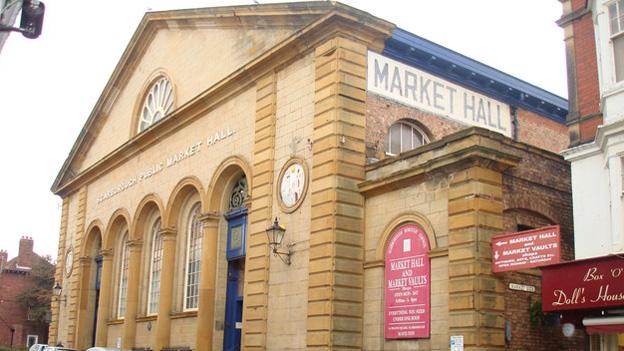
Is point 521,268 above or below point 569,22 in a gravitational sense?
below

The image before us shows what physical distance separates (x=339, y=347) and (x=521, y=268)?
15.4 ft

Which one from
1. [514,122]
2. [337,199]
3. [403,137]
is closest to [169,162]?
[403,137]

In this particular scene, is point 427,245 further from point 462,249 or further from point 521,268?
point 521,268

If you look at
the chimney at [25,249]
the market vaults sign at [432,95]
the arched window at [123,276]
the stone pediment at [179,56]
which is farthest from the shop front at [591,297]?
the chimney at [25,249]

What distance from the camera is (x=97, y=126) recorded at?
114ft

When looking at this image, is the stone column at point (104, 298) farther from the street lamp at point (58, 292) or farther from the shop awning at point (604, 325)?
the shop awning at point (604, 325)

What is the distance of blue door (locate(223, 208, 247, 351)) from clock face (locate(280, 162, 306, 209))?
2.95m

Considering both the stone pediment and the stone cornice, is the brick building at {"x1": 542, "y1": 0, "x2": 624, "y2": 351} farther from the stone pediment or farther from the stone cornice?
the stone pediment

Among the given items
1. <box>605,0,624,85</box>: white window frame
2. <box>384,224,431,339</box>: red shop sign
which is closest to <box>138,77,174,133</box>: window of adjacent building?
<box>384,224,431,339</box>: red shop sign

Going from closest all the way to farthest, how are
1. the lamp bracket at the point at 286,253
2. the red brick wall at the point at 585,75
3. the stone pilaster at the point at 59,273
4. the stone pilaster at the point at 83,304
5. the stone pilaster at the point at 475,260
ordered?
the red brick wall at the point at 585,75
the stone pilaster at the point at 475,260
the lamp bracket at the point at 286,253
the stone pilaster at the point at 83,304
the stone pilaster at the point at 59,273

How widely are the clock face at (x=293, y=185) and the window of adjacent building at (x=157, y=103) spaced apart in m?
9.60

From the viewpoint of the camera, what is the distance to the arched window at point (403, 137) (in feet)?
64.7

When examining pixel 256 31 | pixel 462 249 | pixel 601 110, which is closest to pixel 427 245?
pixel 462 249

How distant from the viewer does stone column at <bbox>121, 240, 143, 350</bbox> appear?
1084 inches
